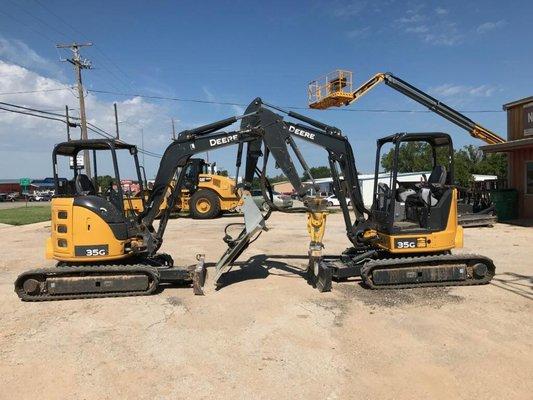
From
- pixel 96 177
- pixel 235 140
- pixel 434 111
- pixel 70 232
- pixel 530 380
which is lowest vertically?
pixel 530 380

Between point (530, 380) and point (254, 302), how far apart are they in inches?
164

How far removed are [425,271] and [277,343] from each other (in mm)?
3729

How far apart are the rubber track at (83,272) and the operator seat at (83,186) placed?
1442 mm

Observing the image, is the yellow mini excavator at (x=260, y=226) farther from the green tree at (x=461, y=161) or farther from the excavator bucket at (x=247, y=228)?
the green tree at (x=461, y=161)

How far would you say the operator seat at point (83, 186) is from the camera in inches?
329

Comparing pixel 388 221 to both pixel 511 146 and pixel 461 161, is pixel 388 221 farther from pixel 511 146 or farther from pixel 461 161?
pixel 461 161

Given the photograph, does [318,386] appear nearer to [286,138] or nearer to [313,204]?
[313,204]

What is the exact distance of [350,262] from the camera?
880 cm

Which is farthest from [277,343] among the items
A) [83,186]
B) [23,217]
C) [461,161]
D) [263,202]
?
[461,161]

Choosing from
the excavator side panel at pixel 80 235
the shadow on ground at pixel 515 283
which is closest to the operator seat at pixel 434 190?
the shadow on ground at pixel 515 283

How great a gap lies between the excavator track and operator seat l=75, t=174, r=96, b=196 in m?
5.39

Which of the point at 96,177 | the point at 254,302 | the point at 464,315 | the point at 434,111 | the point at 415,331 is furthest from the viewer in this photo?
the point at 434,111

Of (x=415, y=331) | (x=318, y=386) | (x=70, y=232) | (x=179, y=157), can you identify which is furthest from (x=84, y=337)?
(x=415, y=331)

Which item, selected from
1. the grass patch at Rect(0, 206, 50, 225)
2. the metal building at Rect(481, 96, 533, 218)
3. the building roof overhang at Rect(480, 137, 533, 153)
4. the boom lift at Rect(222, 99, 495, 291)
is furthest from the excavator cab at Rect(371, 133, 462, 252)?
the grass patch at Rect(0, 206, 50, 225)
